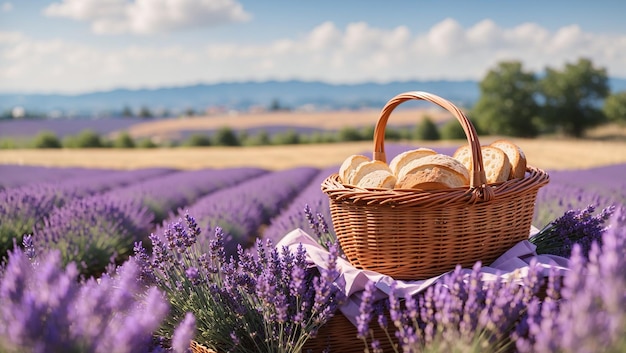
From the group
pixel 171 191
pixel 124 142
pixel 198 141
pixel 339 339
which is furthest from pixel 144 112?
pixel 339 339

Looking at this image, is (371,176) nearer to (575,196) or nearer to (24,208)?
(575,196)

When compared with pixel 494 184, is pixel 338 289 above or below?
below

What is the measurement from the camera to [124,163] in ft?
47.6

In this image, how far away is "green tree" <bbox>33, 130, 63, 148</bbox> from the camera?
2634 cm

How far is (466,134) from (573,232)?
2.24 feet

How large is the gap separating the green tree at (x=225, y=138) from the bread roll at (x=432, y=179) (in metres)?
27.3

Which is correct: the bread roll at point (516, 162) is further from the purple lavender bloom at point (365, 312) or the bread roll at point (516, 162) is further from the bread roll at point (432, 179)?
the purple lavender bloom at point (365, 312)

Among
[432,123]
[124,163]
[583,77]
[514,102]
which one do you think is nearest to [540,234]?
[124,163]

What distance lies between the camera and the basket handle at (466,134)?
1879mm

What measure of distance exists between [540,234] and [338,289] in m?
0.95

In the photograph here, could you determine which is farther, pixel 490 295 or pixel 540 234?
pixel 540 234

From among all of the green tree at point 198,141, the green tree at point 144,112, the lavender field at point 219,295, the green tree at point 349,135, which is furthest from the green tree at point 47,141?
the green tree at point 144,112

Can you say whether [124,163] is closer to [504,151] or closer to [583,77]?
[504,151]

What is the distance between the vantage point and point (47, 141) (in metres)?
26.8
